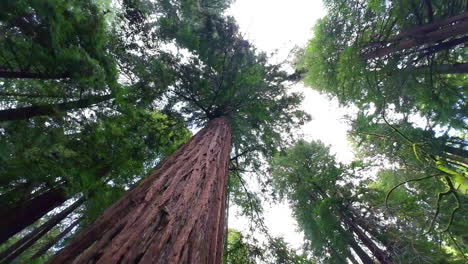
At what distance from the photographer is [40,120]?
3793 mm

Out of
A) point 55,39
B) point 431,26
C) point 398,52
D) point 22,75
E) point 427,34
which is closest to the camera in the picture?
point 55,39

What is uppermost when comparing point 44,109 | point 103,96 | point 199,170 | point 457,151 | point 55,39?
point 457,151

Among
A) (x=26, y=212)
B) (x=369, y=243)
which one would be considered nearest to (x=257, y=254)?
(x=369, y=243)

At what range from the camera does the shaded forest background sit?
3.05 metres

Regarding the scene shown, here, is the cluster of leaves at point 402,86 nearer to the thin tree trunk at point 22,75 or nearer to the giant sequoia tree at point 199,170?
the giant sequoia tree at point 199,170

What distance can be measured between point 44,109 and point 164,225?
9.35 ft

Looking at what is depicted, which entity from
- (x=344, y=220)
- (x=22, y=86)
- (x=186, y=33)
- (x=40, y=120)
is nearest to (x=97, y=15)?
(x=40, y=120)

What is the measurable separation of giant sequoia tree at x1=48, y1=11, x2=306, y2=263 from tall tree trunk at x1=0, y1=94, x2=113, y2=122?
60.0 inches

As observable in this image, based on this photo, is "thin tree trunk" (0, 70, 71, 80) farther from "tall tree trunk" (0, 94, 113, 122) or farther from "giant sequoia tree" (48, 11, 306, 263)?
"giant sequoia tree" (48, 11, 306, 263)

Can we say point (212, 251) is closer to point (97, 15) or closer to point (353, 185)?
point (97, 15)

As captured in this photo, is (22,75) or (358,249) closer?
(22,75)

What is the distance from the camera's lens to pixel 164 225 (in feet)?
5.51

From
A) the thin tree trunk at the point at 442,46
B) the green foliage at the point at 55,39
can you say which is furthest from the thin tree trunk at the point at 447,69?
the green foliage at the point at 55,39

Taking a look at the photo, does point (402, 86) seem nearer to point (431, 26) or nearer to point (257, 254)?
point (431, 26)
